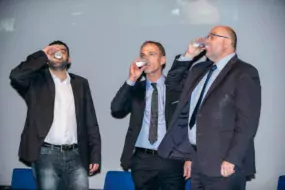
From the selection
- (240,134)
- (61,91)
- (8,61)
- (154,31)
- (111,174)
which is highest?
(154,31)

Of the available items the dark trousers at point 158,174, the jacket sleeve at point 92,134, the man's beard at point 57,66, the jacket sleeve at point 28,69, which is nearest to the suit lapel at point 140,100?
the dark trousers at point 158,174

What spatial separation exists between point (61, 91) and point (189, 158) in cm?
120

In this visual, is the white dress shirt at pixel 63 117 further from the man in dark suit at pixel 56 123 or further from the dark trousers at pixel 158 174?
the dark trousers at pixel 158 174

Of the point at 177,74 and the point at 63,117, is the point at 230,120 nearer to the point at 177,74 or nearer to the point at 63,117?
the point at 177,74

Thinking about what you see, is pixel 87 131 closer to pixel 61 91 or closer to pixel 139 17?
pixel 61 91

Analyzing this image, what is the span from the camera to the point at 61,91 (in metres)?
3.34

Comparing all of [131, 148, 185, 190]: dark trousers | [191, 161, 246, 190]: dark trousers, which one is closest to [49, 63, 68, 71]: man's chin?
[131, 148, 185, 190]: dark trousers

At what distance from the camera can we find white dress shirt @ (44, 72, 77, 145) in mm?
3236

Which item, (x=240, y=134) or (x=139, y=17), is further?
(x=139, y=17)

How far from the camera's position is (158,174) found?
3.26 metres

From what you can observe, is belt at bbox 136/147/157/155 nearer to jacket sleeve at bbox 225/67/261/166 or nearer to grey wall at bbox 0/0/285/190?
jacket sleeve at bbox 225/67/261/166

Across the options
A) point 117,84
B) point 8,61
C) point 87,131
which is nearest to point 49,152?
point 87,131

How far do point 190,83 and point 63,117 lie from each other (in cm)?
107

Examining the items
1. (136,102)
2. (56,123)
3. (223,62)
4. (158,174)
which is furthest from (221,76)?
(56,123)
